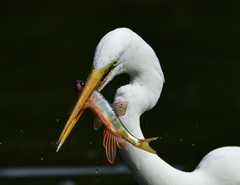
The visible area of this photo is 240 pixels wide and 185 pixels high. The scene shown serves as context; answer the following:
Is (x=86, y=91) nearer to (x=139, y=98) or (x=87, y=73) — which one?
(x=139, y=98)

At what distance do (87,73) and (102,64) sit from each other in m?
3.32

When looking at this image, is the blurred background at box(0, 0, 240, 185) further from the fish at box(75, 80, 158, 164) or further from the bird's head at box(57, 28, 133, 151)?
the fish at box(75, 80, 158, 164)

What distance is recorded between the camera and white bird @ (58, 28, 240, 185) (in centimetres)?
334

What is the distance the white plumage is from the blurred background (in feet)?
4.13

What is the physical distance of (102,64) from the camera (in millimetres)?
3330

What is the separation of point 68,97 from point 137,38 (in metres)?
2.82

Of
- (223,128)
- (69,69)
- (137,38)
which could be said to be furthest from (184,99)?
(137,38)

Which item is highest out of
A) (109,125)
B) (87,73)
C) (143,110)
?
(109,125)

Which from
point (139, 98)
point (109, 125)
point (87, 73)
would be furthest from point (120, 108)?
point (87, 73)

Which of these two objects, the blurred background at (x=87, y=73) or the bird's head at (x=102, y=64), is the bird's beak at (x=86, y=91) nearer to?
the bird's head at (x=102, y=64)

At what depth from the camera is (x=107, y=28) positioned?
7.56 meters

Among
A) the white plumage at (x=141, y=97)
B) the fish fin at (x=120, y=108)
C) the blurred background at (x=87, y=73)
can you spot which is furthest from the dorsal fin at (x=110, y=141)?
the blurred background at (x=87, y=73)

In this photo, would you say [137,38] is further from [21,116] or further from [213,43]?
[213,43]

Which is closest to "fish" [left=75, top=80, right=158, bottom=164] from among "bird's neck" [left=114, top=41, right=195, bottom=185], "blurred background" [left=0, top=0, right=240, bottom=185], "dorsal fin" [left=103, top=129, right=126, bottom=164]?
"dorsal fin" [left=103, top=129, right=126, bottom=164]
